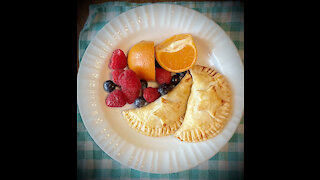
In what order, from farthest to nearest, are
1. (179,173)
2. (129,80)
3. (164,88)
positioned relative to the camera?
1. (179,173)
2. (164,88)
3. (129,80)

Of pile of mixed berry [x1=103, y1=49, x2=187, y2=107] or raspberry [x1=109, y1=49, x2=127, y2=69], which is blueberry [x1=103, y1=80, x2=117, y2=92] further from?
raspberry [x1=109, y1=49, x2=127, y2=69]

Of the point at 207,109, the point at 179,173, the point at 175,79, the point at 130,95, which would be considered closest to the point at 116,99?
the point at 130,95

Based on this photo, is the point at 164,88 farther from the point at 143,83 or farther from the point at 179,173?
the point at 179,173

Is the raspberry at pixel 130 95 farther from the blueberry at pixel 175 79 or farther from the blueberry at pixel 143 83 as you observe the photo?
the blueberry at pixel 175 79
